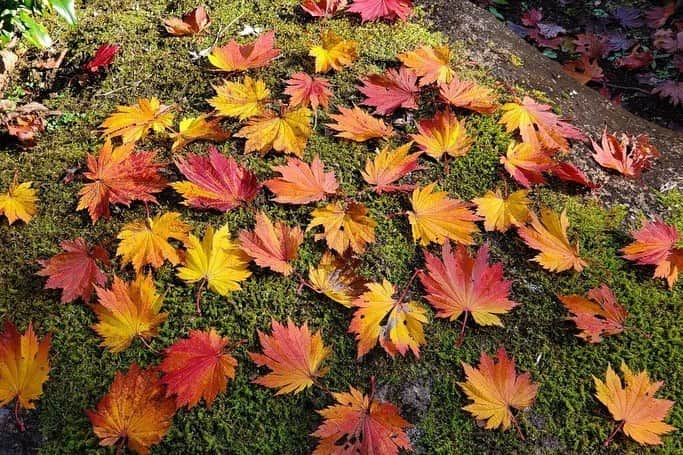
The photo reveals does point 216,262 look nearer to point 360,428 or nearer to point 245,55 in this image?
point 360,428

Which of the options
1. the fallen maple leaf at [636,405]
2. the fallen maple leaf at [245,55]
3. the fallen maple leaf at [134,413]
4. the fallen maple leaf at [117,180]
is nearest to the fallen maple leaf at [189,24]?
the fallen maple leaf at [245,55]

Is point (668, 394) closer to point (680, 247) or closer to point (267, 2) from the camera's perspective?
point (680, 247)

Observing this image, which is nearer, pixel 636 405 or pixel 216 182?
pixel 636 405

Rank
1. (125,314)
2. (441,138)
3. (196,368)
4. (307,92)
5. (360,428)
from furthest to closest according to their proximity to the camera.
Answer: (307,92) → (441,138) → (125,314) → (196,368) → (360,428)

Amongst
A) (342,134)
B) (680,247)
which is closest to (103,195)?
(342,134)

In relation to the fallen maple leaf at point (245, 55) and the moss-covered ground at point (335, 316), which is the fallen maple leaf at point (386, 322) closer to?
the moss-covered ground at point (335, 316)

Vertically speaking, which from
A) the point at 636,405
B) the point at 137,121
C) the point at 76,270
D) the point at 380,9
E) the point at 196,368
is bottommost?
the point at 636,405

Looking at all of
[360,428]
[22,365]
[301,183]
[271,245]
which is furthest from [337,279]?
[22,365]
